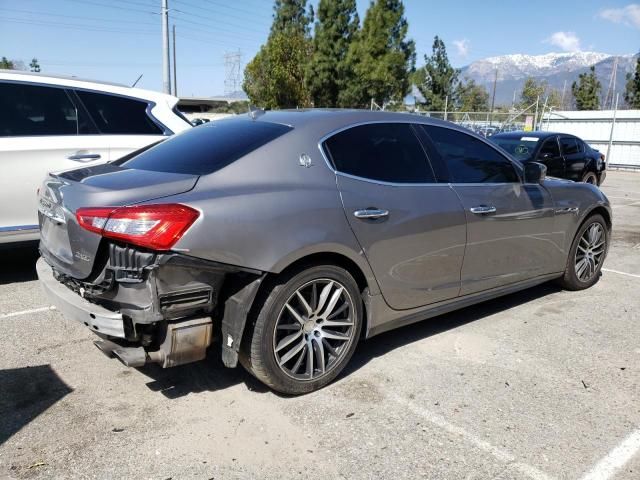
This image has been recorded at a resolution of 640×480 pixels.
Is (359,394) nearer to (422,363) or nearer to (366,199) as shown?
(422,363)

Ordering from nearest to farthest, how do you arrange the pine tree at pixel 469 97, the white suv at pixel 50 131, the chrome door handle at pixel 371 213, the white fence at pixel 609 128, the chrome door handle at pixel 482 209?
the chrome door handle at pixel 371 213 < the chrome door handle at pixel 482 209 < the white suv at pixel 50 131 < the white fence at pixel 609 128 < the pine tree at pixel 469 97

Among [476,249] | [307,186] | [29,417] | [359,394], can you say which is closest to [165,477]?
[29,417]

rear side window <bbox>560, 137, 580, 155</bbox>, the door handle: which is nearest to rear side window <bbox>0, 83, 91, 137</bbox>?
the door handle

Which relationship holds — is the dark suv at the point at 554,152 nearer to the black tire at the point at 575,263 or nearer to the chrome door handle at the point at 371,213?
the black tire at the point at 575,263

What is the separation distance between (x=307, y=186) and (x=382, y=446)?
1.44 metres

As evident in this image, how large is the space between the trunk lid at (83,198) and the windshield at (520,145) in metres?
8.82

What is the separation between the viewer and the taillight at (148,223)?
2678 millimetres

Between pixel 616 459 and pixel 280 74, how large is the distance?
35302mm

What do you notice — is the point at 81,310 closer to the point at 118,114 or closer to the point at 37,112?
the point at 37,112

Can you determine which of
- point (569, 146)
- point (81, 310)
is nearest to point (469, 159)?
point (81, 310)

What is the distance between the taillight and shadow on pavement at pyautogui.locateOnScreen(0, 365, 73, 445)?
3.61 feet

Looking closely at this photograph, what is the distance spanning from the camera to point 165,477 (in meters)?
2.51

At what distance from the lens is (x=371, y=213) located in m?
3.39

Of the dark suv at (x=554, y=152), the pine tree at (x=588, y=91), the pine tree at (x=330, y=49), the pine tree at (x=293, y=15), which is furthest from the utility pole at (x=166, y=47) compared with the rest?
the pine tree at (x=588, y=91)
